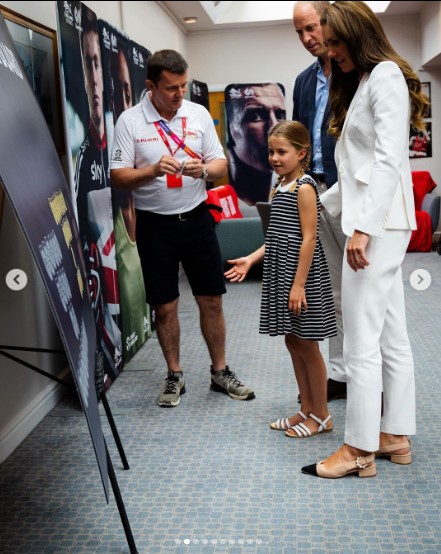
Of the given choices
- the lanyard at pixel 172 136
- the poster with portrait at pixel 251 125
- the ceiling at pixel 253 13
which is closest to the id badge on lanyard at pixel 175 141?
the lanyard at pixel 172 136

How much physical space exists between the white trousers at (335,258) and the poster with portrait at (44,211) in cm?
132

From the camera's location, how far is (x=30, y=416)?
2.86 meters

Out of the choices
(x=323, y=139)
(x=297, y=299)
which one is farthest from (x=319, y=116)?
(x=297, y=299)

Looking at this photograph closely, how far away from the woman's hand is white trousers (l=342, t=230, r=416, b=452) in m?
0.04

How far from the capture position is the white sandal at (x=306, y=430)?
104 inches

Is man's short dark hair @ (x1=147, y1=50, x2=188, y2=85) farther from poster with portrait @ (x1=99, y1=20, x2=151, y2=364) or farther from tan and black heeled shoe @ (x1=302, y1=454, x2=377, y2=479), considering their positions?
tan and black heeled shoe @ (x1=302, y1=454, x2=377, y2=479)

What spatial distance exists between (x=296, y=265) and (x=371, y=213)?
52 centimetres

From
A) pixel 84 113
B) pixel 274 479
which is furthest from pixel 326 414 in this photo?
pixel 84 113

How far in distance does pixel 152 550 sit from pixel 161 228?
1513 mm

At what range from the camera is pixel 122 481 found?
235 cm

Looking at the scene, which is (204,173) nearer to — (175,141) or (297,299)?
(175,141)

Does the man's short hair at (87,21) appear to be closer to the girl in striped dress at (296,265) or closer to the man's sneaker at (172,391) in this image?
the girl in striped dress at (296,265)

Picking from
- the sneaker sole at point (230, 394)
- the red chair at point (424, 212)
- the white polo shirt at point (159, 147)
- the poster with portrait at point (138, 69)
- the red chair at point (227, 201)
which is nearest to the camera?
the white polo shirt at point (159, 147)

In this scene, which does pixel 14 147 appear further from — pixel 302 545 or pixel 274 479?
pixel 274 479
